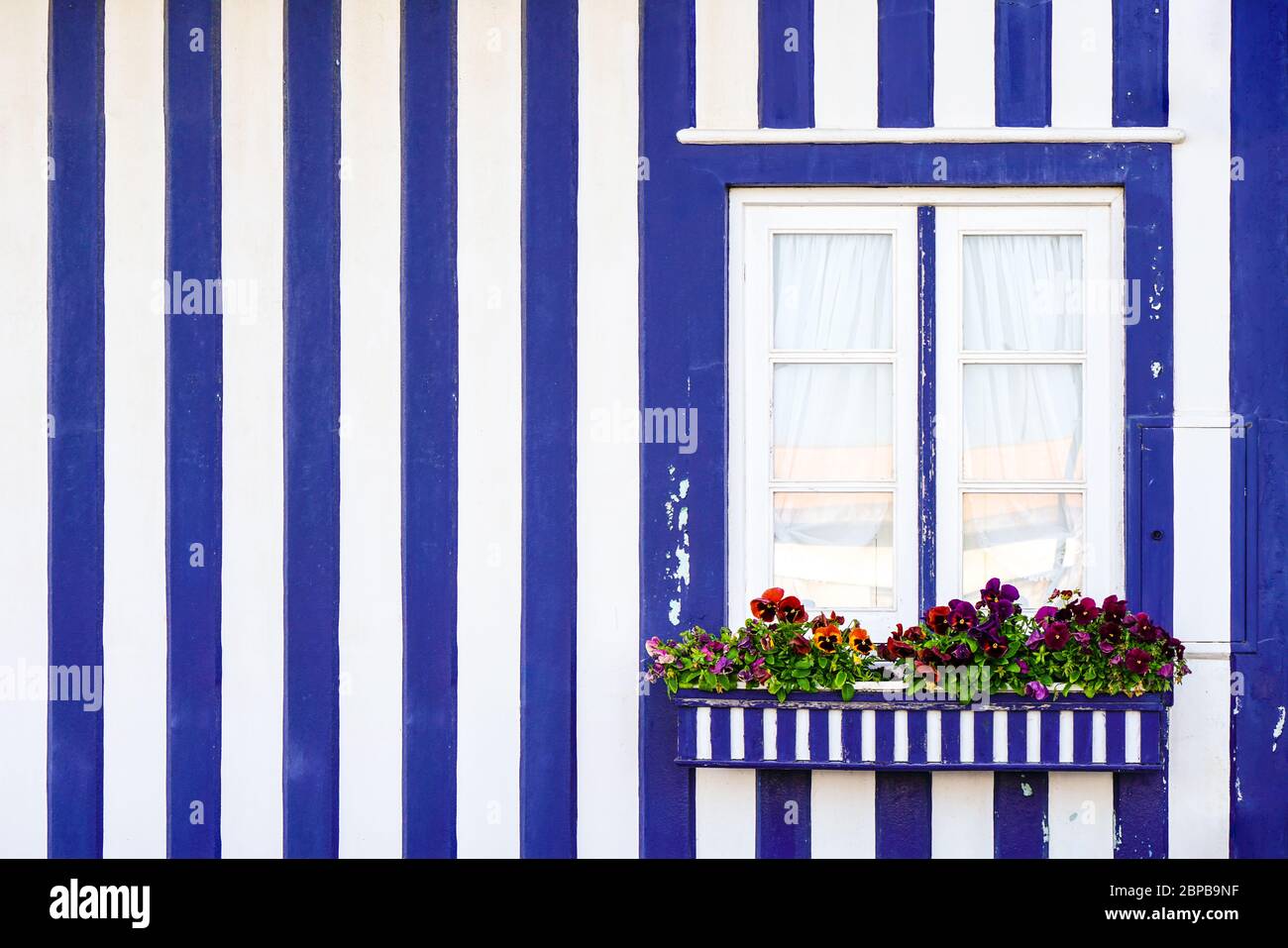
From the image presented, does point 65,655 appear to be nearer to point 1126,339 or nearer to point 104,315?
point 104,315

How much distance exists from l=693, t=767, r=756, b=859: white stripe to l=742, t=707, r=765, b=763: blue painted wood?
161 mm

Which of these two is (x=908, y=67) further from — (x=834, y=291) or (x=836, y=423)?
(x=836, y=423)

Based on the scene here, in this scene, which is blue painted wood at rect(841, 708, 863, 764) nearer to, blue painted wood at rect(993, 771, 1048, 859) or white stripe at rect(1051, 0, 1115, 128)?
blue painted wood at rect(993, 771, 1048, 859)

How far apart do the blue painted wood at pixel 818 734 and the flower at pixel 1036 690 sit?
541 millimetres

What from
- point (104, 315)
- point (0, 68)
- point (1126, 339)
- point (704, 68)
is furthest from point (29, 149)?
point (1126, 339)

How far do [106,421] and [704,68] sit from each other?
1995 mm

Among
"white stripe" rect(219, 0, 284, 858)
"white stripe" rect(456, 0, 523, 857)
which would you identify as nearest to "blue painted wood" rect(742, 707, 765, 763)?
"white stripe" rect(456, 0, 523, 857)

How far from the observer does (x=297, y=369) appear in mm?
3824

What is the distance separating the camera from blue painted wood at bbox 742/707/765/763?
3.63m

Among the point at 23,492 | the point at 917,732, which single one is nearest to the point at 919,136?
the point at 917,732

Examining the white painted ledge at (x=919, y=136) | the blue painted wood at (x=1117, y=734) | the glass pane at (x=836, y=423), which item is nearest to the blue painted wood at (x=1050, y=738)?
the blue painted wood at (x=1117, y=734)

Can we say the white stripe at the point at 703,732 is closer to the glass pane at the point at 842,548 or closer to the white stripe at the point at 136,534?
the glass pane at the point at 842,548

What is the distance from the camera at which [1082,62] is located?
3.78 metres

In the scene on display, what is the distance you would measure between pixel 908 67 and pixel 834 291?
2.18 feet
